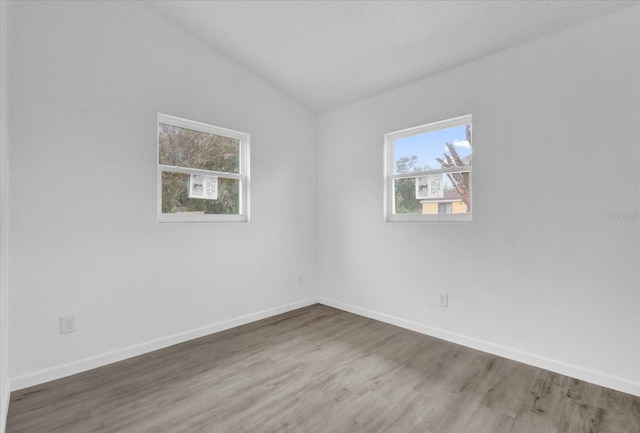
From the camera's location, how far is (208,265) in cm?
326

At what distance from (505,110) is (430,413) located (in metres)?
2.42

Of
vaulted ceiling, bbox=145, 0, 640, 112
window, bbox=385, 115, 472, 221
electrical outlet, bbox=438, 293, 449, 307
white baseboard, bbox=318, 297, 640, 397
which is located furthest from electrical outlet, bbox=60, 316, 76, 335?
electrical outlet, bbox=438, 293, 449, 307

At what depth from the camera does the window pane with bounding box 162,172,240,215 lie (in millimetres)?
3049

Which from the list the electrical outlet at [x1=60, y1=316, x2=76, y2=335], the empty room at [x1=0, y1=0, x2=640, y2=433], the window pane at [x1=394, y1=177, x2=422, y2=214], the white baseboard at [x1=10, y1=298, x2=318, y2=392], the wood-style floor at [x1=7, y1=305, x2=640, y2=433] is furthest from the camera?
the window pane at [x1=394, y1=177, x2=422, y2=214]

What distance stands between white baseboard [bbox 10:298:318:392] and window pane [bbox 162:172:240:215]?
116 centimetres

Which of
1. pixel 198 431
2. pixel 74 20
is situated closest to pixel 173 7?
pixel 74 20

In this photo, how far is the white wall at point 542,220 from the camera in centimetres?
224

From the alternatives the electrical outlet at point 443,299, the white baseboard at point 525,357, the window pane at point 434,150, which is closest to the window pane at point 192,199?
the window pane at point 434,150

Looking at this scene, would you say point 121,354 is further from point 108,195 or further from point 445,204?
point 445,204

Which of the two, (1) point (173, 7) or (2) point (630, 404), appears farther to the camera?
(1) point (173, 7)

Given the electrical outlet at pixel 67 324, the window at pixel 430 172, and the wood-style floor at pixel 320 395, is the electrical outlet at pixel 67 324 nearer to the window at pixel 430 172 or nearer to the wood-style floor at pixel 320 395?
the wood-style floor at pixel 320 395

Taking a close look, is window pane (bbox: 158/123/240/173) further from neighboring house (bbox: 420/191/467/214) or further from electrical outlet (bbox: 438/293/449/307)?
electrical outlet (bbox: 438/293/449/307)

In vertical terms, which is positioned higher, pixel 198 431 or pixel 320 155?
pixel 320 155

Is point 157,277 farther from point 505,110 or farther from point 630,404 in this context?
point 630,404
